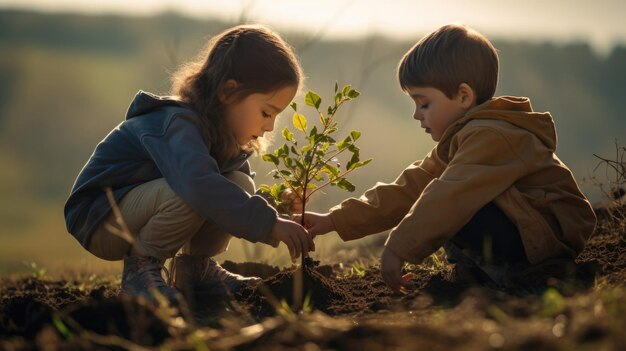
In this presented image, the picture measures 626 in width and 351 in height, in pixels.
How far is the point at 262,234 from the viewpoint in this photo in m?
3.78

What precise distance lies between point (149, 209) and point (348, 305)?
3.80ft

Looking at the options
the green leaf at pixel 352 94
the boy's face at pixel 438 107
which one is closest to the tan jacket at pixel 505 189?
the boy's face at pixel 438 107

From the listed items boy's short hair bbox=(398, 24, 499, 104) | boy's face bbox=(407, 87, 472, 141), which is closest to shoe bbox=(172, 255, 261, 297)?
boy's face bbox=(407, 87, 472, 141)

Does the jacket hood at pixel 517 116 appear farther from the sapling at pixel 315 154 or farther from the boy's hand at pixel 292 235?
the boy's hand at pixel 292 235

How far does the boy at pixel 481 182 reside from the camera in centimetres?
363

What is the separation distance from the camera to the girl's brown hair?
4.18 meters

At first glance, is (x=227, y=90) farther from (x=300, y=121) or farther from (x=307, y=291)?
(x=307, y=291)

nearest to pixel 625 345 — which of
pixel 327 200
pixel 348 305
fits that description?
pixel 348 305

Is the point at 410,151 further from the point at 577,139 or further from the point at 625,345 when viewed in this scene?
the point at 625,345

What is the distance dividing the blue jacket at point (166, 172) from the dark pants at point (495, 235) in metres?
0.94

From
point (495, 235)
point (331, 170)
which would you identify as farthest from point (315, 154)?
point (495, 235)

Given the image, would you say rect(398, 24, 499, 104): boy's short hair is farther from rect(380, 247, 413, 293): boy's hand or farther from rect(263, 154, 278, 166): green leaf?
rect(380, 247, 413, 293): boy's hand

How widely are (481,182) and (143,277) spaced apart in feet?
5.64

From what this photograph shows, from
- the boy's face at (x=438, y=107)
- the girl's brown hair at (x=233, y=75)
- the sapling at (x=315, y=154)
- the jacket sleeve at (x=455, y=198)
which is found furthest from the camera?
the girl's brown hair at (x=233, y=75)
